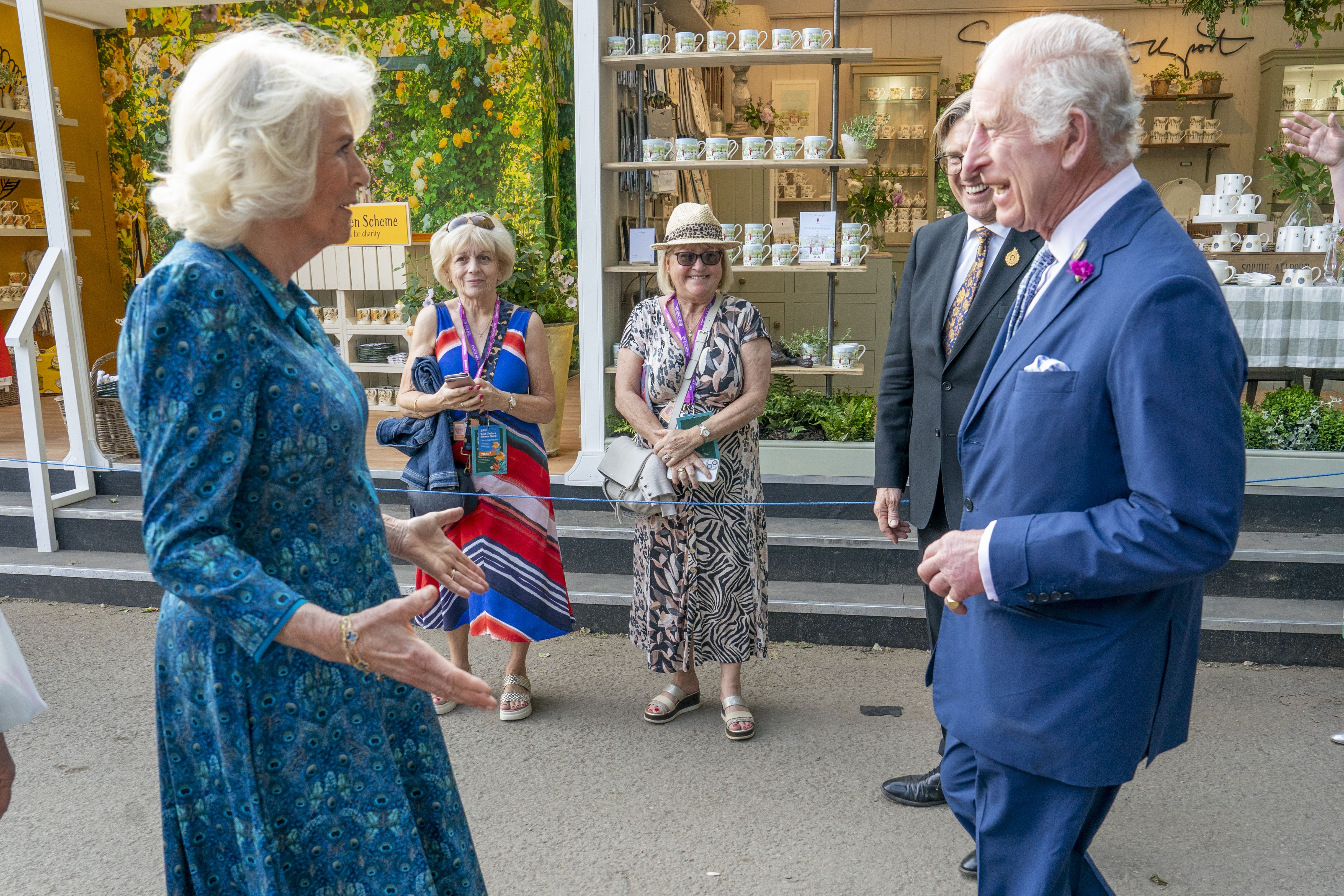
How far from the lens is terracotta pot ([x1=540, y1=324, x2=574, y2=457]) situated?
560 cm

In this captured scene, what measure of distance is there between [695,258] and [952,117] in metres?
0.92

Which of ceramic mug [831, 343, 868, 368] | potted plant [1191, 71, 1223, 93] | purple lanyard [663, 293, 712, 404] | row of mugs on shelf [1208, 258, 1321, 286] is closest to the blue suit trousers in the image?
purple lanyard [663, 293, 712, 404]

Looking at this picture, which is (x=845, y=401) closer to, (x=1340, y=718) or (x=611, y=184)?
(x=611, y=184)

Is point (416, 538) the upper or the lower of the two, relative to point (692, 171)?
lower

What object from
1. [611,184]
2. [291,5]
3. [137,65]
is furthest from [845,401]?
[137,65]

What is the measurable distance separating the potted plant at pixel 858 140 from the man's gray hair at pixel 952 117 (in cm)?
206

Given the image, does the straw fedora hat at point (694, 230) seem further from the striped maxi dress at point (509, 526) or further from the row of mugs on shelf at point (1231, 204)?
the row of mugs on shelf at point (1231, 204)

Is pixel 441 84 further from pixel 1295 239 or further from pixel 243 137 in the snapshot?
pixel 243 137

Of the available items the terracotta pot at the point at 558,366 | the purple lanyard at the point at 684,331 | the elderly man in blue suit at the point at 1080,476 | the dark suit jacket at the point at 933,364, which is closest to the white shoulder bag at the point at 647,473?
the purple lanyard at the point at 684,331

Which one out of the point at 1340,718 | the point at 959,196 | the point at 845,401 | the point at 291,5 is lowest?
the point at 1340,718

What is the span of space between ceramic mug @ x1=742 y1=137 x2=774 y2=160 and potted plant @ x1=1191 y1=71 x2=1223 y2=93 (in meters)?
6.84

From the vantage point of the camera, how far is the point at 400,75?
7.70 m

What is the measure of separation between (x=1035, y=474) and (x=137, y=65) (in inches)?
358

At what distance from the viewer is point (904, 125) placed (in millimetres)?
10039
